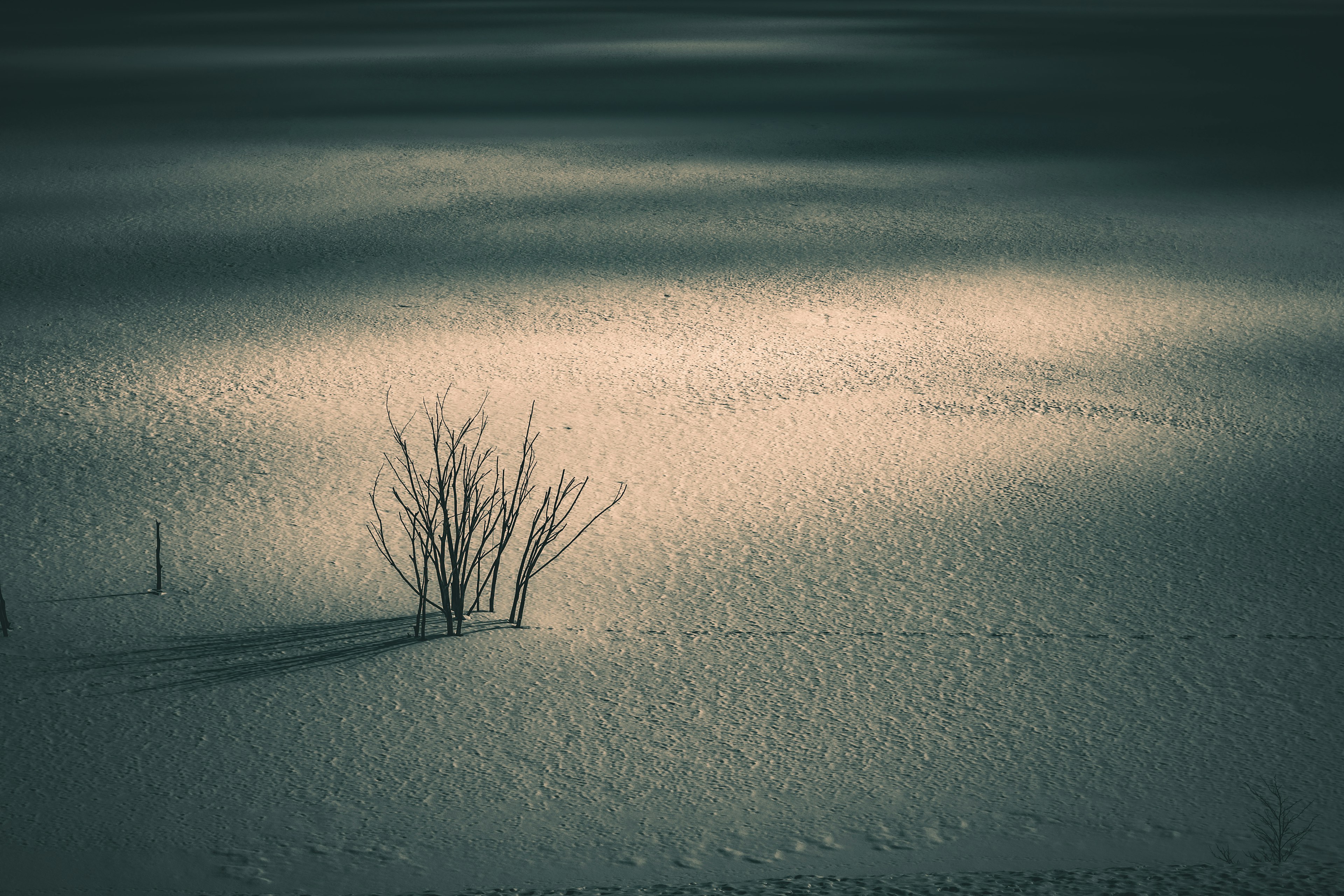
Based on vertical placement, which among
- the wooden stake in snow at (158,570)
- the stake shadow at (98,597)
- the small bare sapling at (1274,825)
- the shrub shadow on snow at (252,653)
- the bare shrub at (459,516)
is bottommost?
the small bare sapling at (1274,825)

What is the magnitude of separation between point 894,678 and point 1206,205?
442 cm

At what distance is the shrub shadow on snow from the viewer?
2.18m

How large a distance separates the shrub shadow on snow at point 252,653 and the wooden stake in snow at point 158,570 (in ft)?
0.58

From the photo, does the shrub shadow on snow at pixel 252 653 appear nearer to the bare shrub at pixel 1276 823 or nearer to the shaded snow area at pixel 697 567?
the shaded snow area at pixel 697 567

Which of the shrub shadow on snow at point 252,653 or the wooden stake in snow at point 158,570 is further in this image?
the wooden stake in snow at point 158,570

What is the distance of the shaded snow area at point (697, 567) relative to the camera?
1.80 meters

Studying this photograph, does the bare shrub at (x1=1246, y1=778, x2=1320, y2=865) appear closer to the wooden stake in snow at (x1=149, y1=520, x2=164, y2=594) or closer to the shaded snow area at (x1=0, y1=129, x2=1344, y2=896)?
the shaded snow area at (x1=0, y1=129, x2=1344, y2=896)

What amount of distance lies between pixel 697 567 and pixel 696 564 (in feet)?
0.06

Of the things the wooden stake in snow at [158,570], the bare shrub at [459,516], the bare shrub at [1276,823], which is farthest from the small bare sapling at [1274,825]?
the wooden stake in snow at [158,570]

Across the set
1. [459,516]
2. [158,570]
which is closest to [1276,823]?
[459,516]

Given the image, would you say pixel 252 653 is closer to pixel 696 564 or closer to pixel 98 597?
pixel 98 597

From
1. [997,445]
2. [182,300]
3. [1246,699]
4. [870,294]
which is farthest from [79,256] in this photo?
[1246,699]

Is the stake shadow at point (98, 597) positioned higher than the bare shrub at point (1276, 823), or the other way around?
the stake shadow at point (98, 597)

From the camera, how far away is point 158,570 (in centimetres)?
244
